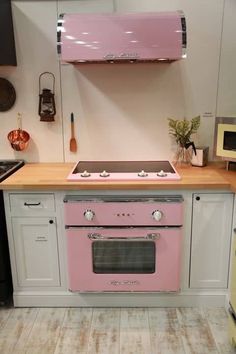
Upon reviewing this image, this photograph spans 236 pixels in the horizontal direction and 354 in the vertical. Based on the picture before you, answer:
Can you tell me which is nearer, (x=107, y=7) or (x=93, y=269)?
(x=93, y=269)

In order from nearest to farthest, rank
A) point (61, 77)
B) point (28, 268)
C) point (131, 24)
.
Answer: point (131, 24), point (28, 268), point (61, 77)

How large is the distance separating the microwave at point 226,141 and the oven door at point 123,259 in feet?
2.05

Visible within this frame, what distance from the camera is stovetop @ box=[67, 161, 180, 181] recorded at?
198 cm

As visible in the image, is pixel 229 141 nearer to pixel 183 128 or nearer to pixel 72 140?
pixel 183 128

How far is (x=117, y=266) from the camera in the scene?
2.06 m

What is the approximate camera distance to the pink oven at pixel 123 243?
1945mm

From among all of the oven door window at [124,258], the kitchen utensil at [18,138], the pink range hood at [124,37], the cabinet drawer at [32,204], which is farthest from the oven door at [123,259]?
the pink range hood at [124,37]

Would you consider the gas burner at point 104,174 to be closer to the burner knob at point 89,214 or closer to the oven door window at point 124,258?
the burner knob at point 89,214

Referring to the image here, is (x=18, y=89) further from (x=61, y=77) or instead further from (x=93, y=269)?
(x=93, y=269)

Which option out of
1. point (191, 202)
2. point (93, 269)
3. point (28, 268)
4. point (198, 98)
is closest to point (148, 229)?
point (191, 202)

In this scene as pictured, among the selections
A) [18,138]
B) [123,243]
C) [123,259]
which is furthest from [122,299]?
[18,138]

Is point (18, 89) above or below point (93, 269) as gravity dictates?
above

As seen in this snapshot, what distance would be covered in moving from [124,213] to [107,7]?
4.76ft

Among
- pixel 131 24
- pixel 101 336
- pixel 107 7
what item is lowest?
pixel 101 336
